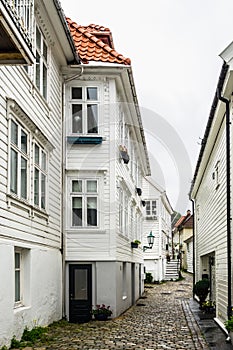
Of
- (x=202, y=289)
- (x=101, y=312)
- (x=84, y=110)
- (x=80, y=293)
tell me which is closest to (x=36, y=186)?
(x=84, y=110)

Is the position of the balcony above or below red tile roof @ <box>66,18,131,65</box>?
below

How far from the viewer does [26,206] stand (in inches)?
519

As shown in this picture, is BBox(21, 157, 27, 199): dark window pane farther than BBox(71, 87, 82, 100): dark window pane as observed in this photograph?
No

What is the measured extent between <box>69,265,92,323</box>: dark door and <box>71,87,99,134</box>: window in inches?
161

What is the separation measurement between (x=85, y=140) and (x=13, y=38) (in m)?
10.6

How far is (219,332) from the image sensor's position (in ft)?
51.3

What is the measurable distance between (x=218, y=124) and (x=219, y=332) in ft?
17.0

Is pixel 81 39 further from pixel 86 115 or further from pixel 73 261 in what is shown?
pixel 73 261

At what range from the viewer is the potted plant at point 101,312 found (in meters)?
18.1

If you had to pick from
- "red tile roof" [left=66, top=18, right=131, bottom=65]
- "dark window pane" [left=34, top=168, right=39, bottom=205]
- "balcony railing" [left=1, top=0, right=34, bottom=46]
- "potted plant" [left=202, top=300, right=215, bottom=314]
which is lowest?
"potted plant" [left=202, top=300, right=215, bottom=314]

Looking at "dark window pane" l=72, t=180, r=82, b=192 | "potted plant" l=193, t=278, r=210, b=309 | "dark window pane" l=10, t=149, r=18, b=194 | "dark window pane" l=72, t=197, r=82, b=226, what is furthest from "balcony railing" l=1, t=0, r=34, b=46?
"potted plant" l=193, t=278, r=210, b=309

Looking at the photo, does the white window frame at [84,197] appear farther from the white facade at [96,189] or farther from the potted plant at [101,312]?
the potted plant at [101,312]

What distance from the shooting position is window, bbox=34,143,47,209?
14.5 m

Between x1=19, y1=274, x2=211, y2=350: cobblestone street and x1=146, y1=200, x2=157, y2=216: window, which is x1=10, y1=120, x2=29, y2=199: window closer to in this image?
x1=19, y1=274, x2=211, y2=350: cobblestone street
